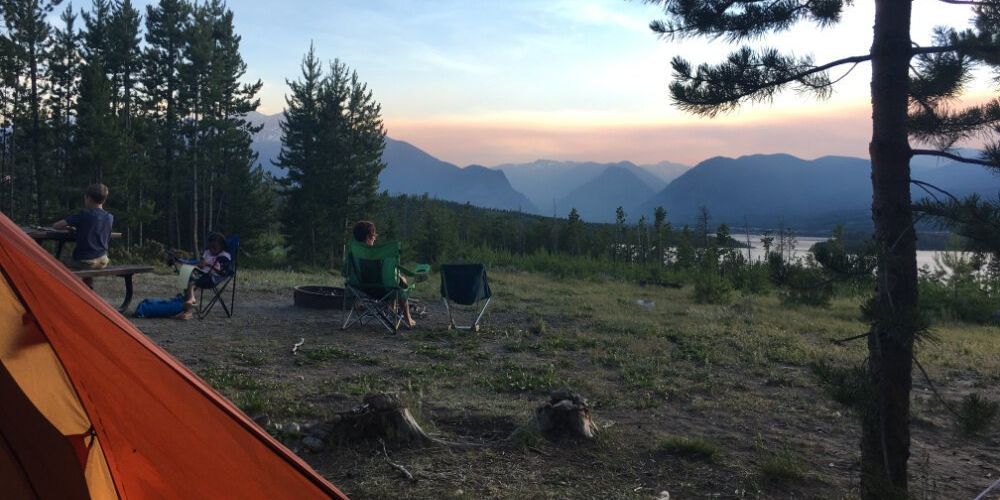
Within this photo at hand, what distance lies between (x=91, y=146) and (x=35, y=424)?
25.6m

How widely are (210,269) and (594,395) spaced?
14.6 ft

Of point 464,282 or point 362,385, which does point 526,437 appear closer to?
point 362,385

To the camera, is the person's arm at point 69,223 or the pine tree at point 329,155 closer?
the person's arm at point 69,223

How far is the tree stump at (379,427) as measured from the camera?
11.2ft

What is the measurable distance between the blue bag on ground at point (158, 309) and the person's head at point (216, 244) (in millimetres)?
675

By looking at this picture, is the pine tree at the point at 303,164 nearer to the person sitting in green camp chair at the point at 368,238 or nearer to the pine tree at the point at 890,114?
the person sitting in green camp chair at the point at 368,238

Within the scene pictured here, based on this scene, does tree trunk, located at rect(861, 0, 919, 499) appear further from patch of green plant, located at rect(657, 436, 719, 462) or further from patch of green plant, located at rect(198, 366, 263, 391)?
patch of green plant, located at rect(198, 366, 263, 391)

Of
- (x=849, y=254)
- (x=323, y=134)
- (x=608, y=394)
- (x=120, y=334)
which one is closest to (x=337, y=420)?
(x=120, y=334)

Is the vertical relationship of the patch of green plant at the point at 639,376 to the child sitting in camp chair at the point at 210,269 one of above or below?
below

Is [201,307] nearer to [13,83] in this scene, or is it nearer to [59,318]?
[59,318]

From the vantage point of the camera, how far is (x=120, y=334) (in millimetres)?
1911

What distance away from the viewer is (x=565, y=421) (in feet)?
12.0

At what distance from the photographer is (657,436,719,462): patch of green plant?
3.49 metres

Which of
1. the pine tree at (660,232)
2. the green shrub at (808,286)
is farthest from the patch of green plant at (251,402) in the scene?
the pine tree at (660,232)
